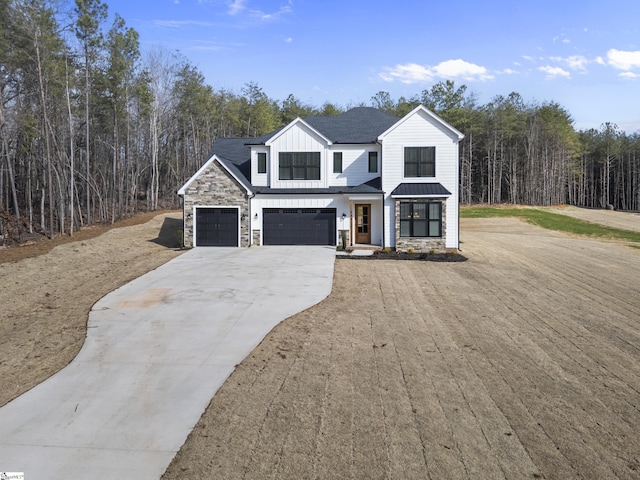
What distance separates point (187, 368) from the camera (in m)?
7.47

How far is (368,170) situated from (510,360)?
46.8ft

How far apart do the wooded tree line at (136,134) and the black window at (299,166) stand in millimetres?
12623

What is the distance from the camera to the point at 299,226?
20.8 metres

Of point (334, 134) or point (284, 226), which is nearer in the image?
point (284, 226)

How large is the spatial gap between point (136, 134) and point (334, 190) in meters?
29.2

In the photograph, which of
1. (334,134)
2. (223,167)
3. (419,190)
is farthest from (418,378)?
(334,134)

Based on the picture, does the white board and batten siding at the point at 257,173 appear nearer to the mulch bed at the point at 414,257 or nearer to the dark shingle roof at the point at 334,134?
the dark shingle roof at the point at 334,134

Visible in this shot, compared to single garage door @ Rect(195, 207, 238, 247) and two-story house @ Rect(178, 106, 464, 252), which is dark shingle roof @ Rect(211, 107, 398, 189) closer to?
two-story house @ Rect(178, 106, 464, 252)

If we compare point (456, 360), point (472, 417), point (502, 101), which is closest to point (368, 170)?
point (456, 360)

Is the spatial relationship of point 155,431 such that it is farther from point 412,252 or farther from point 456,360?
point 412,252

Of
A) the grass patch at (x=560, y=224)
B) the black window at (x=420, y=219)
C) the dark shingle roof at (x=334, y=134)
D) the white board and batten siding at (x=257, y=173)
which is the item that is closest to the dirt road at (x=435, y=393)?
the black window at (x=420, y=219)

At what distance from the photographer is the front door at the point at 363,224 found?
20688 mm

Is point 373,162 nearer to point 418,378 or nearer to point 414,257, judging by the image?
point 414,257

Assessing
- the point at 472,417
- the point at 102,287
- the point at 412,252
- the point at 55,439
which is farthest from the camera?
the point at 412,252
